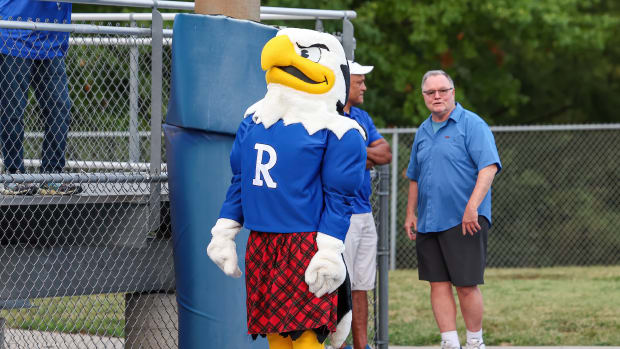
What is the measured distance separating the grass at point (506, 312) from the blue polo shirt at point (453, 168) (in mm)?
2073

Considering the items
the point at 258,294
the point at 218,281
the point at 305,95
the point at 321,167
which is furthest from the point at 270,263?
the point at 218,281

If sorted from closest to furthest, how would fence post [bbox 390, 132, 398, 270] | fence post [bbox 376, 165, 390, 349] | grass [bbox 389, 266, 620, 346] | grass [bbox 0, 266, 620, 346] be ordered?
fence post [bbox 376, 165, 390, 349] < grass [bbox 0, 266, 620, 346] < grass [bbox 389, 266, 620, 346] < fence post [bbox 390, 132, 398, 270]

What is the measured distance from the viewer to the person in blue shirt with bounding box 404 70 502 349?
6344mm

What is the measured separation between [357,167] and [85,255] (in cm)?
223

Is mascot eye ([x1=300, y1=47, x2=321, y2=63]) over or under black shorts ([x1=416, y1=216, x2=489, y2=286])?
over

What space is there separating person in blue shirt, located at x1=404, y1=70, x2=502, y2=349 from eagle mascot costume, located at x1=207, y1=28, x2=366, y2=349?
74.2 inches

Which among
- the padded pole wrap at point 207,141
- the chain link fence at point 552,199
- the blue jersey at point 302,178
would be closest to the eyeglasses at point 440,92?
the padded pole wrap at point 207,141

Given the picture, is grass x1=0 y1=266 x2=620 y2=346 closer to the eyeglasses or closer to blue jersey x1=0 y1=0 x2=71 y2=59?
blue jersey x1=0 y1=0 x2=71 y2=59

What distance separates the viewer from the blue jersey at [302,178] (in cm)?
441

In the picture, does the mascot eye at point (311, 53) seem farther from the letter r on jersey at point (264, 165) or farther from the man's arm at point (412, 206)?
the man's arm at point (412, 206)

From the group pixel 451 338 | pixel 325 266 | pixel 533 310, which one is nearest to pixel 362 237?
pixel 451 338

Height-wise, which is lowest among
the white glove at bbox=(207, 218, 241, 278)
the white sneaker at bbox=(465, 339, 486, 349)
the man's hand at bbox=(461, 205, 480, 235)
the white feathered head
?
the white sneaker at bbox=(465, 339, 486, 349)

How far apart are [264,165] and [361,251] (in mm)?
2067

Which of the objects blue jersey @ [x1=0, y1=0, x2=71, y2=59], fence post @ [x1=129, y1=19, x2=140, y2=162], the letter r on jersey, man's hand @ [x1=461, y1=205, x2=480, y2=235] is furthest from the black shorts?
blue jersey @ [x1=0, y1=0, x2=71, y2=59]
